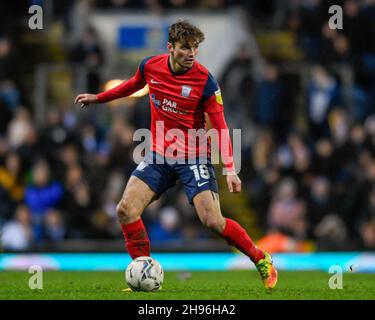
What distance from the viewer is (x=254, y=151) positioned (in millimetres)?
18734

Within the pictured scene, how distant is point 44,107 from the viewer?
19438mm

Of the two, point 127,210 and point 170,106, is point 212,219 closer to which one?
point 127,210

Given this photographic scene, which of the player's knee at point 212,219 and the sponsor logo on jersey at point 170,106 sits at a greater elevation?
the sponsor logo on jersey at point 170,106

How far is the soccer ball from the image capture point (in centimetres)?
1052

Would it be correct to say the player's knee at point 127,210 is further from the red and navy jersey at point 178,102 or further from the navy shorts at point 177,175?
the red and navy jersey at point 178,102

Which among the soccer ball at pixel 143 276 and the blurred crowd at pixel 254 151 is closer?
the soccer ball at pixel 143 276

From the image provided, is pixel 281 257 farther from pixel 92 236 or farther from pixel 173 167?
pixel 173 167

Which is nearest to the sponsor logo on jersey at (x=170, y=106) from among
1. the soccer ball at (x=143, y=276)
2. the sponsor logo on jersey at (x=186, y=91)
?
the sponsor logo on jersey at (x=186, y=91)

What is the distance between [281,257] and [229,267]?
0.78m

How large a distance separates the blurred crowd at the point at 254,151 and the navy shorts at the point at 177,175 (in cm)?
621

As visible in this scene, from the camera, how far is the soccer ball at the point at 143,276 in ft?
34.5

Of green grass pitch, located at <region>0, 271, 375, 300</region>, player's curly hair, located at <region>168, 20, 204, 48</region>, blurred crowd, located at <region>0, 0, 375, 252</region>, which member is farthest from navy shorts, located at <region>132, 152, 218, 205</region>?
blurred crowd, located at <region>0, 0, 375, 252</region>

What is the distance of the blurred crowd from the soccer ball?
6.30 meters
